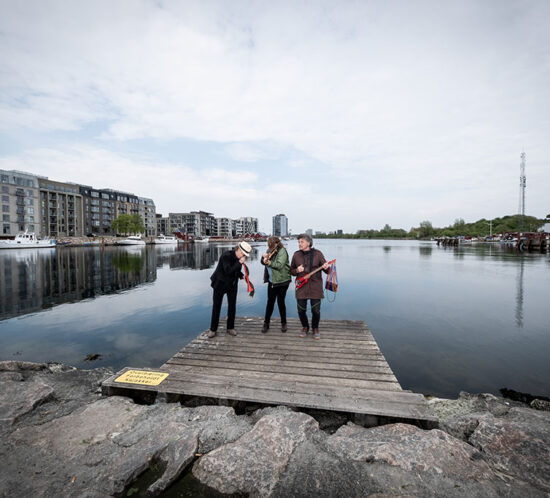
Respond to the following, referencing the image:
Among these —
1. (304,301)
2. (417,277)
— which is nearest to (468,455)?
(304,301)

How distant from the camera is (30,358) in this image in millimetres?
7828

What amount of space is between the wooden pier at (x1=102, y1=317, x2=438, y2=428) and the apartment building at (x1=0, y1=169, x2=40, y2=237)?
102389 mm

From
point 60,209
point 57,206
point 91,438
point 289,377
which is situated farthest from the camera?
point 60,209

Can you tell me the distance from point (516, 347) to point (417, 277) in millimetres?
16178

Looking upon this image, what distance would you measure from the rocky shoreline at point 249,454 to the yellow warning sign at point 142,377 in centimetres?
43

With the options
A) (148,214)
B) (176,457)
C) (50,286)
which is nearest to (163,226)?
(148,214)

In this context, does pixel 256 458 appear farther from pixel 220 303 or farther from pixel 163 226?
pixel 163 226

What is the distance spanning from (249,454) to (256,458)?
104 millimetres

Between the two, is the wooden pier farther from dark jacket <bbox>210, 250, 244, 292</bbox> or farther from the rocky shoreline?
dark jacket <bbox>210, 250, 244, 292</bbox>

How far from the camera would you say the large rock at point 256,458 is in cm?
295

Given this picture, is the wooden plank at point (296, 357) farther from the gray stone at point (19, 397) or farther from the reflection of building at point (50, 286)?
the reflection of building at point (50, 286)

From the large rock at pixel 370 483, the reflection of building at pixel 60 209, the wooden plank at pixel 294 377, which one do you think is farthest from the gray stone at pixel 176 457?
the reflection of building at pixel 60 209

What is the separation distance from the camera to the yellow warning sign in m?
4.88

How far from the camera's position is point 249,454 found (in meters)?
3.29
